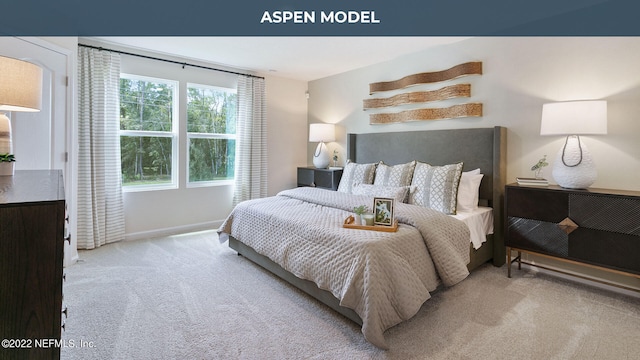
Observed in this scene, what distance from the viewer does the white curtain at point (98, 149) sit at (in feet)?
11.5

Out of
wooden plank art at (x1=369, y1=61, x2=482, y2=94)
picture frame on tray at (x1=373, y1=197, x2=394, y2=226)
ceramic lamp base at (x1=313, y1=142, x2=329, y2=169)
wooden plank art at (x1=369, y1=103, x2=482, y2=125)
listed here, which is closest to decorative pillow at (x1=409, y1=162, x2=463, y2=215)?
wooden plank art at (x1=369, y1=103, x2=482, y2=125)

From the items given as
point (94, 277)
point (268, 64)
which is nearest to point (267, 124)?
point (268, 64)

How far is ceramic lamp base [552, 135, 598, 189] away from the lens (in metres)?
2.58

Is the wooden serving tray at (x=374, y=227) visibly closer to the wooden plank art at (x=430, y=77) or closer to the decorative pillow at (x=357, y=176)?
the decorative pillow at (x=357, y=176)

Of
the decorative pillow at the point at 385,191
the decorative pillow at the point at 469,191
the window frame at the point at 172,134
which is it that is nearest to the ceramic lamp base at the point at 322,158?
the decorative pillow at the point at 385,191

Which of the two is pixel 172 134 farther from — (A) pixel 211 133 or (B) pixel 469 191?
(B) pixel 469 191

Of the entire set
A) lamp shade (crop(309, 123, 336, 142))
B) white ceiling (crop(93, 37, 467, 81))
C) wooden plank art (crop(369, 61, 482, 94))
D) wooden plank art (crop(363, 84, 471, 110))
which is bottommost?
lamp shade (crop(309, 123, 336, 142))

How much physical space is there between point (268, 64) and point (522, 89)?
320 cm

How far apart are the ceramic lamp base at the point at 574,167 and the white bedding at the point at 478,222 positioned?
0.67 m

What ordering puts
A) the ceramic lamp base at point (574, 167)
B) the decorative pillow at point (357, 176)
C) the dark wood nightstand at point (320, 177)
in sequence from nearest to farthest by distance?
1. the ceramic lamp base at point (574, 167)
2. the decorative pillow at point (357, 176)
3. the dark wood nightstand at point (320, 177)

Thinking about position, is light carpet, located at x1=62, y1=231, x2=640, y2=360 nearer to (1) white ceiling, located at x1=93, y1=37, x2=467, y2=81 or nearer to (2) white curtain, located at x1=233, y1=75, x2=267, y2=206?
(2) white curtain, located at x1=233, y1=75, x2=267, y2=206

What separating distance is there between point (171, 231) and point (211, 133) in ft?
4.93

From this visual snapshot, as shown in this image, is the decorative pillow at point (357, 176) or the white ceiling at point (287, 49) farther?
the decorative pillow at point (357, 176)

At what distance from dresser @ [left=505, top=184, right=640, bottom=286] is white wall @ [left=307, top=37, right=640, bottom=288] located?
41cm
